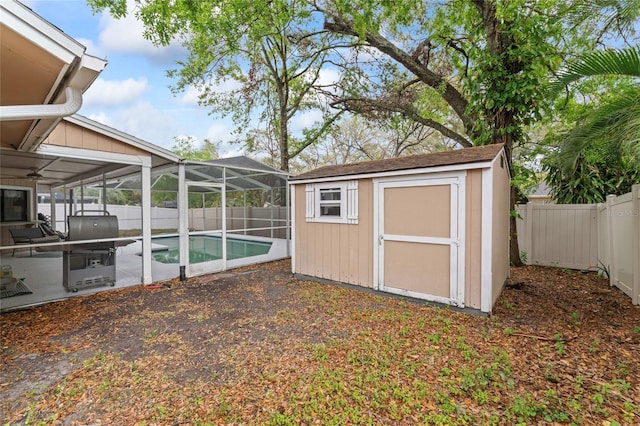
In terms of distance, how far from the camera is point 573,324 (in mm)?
3760

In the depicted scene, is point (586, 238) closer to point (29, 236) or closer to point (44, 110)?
point (44, 110)

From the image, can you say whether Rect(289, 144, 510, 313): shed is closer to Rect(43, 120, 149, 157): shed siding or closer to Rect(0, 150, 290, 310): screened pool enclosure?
Rect(0, 150, 290, 310): screened pool enclosure

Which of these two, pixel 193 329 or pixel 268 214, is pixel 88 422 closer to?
pixel 193 329

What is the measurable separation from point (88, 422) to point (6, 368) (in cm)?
159

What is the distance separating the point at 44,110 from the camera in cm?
210

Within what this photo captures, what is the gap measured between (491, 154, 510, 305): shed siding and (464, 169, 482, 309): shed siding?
0.23 m

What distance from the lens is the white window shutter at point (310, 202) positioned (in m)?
6.10

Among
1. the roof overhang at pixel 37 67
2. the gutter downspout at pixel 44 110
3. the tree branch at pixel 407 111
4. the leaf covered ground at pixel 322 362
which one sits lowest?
the leaf covered ground at pixel 322 362

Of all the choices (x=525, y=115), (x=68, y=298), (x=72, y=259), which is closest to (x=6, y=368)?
(x=68, y=298)

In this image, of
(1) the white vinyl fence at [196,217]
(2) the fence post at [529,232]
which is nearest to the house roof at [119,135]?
(1) the white vinyl fence at [196,217]

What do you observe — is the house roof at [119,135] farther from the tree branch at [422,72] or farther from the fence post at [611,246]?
the fence post at [611,246]

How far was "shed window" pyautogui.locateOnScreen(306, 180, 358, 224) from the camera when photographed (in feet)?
17.8

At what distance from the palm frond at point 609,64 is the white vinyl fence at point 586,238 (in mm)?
2056

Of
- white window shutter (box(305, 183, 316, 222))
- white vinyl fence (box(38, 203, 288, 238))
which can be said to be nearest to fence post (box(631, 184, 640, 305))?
white window shutter (box(305, 183, 316, 222))
